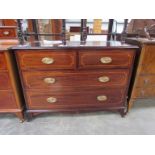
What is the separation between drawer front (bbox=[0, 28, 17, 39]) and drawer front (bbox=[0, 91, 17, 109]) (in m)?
1.13

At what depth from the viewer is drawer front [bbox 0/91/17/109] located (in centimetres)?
139

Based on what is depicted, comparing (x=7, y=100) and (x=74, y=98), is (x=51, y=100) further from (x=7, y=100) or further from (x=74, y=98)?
(x=7, y=100)

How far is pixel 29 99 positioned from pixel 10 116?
0.41 m

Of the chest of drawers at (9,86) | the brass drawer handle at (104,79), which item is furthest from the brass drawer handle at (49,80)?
the brass drawer handle at (104,79)

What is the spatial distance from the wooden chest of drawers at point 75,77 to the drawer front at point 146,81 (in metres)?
0.18

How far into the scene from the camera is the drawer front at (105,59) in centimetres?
129

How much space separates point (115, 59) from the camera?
52.2 inches

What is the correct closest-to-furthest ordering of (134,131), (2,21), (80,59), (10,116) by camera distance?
(80,59) < (134,131) < (10,116) < (2,21)

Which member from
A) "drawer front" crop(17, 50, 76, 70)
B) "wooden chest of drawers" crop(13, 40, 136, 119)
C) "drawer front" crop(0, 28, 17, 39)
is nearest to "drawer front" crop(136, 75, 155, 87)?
"wooden chest of drawers" crop(13, 40, 136, 119)

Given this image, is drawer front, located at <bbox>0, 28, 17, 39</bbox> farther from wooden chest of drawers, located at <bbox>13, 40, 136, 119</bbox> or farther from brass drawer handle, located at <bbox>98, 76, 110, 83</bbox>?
brass drawer handle, located at <bbox>98, 76, 110, 83</bbox>

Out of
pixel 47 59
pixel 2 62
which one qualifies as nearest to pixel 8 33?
pixel 2 62
